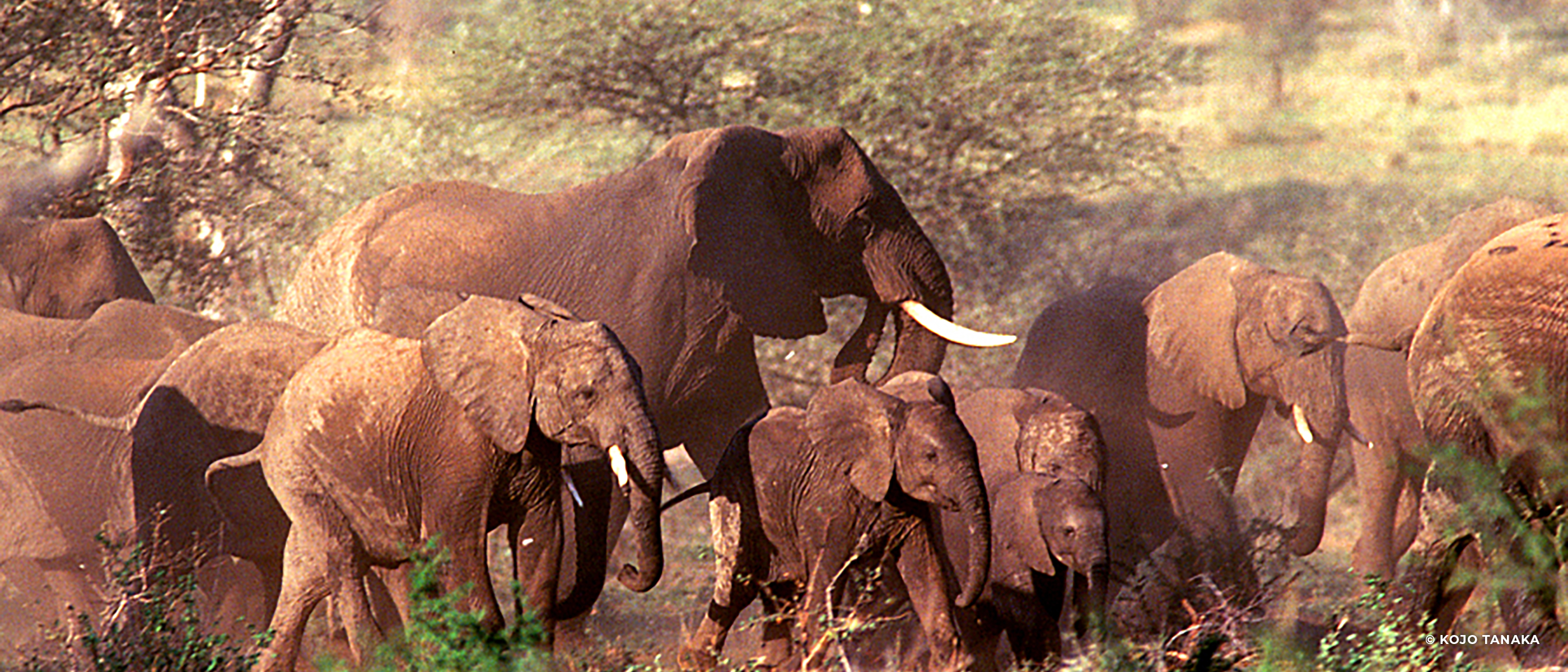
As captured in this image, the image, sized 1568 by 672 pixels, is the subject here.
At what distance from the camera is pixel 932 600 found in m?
6.63

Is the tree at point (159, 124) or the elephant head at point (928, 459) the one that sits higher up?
the elephant head at point (928, 459)

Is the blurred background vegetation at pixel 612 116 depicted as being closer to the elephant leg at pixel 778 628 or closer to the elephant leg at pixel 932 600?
the elephant leg at pixel 778 628

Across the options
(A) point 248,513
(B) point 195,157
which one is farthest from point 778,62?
(A) point 248,513

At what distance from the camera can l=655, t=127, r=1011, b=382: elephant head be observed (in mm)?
8406

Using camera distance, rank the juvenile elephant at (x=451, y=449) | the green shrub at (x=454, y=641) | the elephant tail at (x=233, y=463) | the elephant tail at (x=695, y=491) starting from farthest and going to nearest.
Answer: the elephant tail at (x=695, y=491), the elephant tail at (x=233, y=463), the juvenile elephant at (x=451, y=449), the green shrub at (x=454, y=641)

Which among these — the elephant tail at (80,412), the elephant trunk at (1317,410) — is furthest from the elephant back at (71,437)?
the elephant trunk at (1317,410)

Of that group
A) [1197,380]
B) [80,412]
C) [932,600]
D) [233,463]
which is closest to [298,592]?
[233,463]

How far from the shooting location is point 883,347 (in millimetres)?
12914

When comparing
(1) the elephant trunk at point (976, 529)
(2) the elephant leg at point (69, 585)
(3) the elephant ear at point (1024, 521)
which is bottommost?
(2) the elephant leg at point (69, 585)

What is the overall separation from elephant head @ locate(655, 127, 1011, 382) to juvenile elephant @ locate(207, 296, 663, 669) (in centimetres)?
211

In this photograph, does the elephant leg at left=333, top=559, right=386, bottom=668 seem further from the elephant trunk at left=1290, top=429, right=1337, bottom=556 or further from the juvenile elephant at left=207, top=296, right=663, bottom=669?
the elephant trunk at left=1290, top=429, right=1337, bottom=556

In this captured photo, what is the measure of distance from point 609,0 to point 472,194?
500cm

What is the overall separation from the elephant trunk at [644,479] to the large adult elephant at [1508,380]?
2.29m

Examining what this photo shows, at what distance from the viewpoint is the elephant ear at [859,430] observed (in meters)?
6.74
